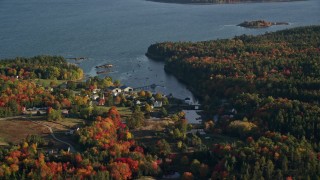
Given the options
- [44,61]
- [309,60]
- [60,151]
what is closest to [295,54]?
[309,60]

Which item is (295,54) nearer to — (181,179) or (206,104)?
(206,104)

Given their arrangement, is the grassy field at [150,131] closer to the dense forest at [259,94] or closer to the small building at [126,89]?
the dense forest at [259,94]

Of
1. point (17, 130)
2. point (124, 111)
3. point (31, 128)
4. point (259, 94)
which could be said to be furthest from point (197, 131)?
point (17, 130)

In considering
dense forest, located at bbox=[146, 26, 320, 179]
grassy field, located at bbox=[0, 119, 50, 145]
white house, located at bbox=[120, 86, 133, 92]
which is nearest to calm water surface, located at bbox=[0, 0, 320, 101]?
white house, located at bbox=[120, 86, 133, 92]

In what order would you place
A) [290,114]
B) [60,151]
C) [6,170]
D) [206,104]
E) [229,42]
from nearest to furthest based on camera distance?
[6,170] → [60,151] → [290,114] → [206,104] → [229,42]

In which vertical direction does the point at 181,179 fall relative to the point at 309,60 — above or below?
below

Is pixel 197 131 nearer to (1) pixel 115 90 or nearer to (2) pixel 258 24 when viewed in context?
(1) pixel 115 90

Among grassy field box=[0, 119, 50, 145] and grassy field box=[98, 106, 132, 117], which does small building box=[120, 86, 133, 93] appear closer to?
grassy field box=[98, 106, 132, 117]
